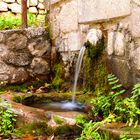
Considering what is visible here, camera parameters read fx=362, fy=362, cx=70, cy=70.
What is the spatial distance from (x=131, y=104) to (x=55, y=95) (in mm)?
1208

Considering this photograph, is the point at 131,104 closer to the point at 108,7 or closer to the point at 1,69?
the point at 108,7

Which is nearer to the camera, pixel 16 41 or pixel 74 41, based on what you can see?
pixel 74 41

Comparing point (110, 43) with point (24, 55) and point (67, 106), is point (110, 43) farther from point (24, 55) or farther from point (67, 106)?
point (24, 55)

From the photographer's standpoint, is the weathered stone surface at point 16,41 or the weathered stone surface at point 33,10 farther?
the weathered stone surface at point 33,10

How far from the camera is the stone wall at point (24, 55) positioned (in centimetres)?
428

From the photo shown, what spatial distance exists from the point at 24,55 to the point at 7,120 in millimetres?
1694

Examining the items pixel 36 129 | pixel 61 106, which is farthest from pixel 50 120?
pixel 61 106

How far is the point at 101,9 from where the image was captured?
3406mm

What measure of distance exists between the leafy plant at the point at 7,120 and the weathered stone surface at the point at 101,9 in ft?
3.98

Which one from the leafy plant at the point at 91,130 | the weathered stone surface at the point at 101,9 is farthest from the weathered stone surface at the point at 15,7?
the leafy plant at the point at 91,130

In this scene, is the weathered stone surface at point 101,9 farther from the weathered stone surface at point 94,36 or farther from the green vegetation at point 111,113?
the green vegetation at point 111,113

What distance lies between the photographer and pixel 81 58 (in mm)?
3717

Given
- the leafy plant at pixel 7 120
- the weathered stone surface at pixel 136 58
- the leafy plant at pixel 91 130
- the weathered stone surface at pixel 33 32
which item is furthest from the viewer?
the weathered stone surface at pixel 33 32

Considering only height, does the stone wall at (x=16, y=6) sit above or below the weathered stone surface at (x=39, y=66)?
above
